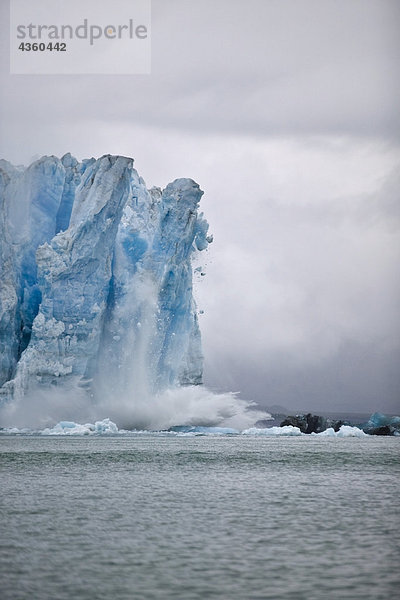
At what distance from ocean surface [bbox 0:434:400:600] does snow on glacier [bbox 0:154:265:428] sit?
18.8 m

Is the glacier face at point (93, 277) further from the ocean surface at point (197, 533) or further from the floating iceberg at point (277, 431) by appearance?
Result: the ocean surface at point (197, 533)

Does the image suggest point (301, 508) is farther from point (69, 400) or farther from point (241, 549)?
point (69, 400)

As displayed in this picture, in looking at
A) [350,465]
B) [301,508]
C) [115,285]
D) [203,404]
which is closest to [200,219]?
[115,285]

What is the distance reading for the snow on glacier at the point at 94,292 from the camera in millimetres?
47906

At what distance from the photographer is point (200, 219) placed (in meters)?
57.8

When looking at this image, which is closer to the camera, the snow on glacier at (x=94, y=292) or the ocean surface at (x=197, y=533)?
the ocean surface at (x=197, y=533)

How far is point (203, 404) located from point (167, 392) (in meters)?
4.84

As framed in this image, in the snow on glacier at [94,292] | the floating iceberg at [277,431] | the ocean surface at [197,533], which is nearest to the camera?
the ocean surface at [197,533]

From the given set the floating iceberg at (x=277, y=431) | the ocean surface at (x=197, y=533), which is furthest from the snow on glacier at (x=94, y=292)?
the ocean surface at (x=197, y=533)

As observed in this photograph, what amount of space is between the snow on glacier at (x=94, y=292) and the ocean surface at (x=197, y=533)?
18.8m

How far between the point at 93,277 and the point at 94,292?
84 centimetres

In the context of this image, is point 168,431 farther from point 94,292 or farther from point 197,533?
point 197,533

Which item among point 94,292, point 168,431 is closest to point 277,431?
point 168,431

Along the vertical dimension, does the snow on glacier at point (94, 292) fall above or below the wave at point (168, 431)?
above
